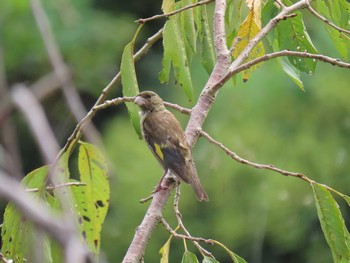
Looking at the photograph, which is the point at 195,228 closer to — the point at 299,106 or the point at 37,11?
the point at 299,106

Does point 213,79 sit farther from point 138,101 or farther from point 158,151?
point 158,151

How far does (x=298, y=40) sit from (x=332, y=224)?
485 millimetres

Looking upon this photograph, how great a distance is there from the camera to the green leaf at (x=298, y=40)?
2.10 metres

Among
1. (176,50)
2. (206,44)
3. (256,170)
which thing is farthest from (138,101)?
(256,170)

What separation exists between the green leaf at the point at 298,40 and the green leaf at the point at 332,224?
0.38 m

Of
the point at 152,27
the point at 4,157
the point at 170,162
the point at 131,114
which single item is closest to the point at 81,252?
the point at 4,157

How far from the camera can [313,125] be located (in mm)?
5445

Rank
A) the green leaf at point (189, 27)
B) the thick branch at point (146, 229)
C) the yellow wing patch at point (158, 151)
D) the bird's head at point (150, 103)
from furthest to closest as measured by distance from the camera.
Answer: the bird's head at point (150, 103), the yellow wing patch at point (158, 151), the green leaf at point (189, 27), the thick branch at point (146, 229)

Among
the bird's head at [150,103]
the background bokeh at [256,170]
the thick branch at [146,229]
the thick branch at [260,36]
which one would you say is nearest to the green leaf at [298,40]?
the thick branch at [260,36]

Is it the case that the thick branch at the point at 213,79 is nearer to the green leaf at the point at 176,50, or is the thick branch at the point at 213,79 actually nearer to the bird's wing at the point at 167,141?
the green leaf at the point at 176,50

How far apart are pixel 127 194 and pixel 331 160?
1.21 metres

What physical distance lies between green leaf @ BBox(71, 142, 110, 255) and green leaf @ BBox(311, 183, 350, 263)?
19.6 inches

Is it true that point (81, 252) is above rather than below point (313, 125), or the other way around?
above

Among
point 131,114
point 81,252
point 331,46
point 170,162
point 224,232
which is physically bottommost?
point 224,232
